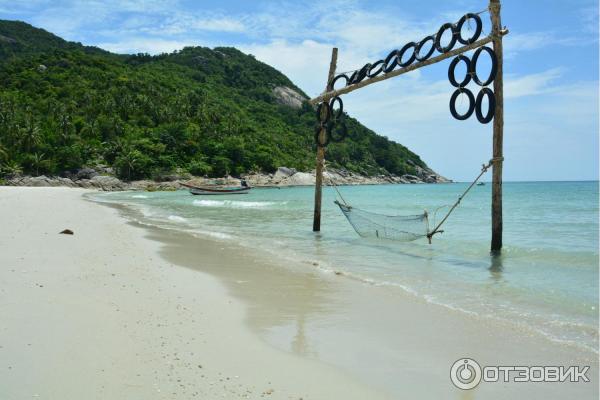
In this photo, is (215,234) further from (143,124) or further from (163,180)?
(143,124)

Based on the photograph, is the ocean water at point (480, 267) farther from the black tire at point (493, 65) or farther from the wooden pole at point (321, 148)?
the black tire at point (493, 65)

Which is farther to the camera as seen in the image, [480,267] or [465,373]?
[480,267]

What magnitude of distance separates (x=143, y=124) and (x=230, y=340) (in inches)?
3960

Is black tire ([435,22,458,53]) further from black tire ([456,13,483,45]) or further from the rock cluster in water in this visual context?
the rock cluster in water

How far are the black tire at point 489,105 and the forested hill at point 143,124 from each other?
2980 inches

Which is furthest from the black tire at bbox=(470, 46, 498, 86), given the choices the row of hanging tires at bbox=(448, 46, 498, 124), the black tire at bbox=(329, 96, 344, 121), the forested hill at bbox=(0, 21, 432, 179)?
the forested hill at bbox=(0, 21, 432, 179)

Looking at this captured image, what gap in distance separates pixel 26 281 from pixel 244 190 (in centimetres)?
5251

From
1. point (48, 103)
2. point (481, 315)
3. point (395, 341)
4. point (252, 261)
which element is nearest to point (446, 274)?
point (481, 315)

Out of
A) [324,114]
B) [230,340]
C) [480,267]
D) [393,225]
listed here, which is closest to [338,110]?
[324,114]

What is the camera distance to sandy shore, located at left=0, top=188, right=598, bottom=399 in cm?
364

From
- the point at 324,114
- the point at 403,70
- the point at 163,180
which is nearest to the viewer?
the point at 403,70

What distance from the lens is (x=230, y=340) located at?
4.71 metres

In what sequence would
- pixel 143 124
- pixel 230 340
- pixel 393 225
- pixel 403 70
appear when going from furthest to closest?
pixel 143 124
pixel 393 225
pixel 403 70
pixel 230 340

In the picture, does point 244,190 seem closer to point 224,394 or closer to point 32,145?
point 32,145
